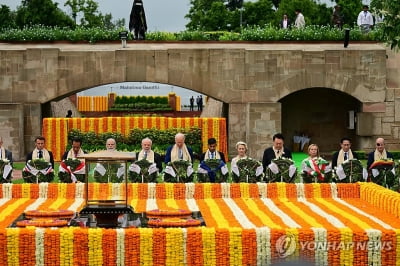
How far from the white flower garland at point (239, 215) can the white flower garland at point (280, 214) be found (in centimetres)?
40

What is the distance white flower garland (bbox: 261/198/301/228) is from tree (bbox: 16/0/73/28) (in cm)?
4617

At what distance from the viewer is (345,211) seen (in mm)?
11805

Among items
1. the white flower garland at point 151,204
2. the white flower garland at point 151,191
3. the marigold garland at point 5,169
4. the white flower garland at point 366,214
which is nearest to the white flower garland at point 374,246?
the white flower garland at point 366,214

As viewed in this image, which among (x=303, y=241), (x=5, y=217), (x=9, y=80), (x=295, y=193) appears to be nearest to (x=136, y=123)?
(x=9, y=80)

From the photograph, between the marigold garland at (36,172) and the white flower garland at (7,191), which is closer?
the white flower garland at (7,191)

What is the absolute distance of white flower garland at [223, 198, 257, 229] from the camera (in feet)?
34.6

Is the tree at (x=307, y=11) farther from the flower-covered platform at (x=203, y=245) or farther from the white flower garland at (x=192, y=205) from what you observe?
the flower-covered platform at (x=203, y=245)

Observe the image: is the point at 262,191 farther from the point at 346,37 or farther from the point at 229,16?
the point at 229,16

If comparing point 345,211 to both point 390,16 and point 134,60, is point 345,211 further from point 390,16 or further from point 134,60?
point 134,60

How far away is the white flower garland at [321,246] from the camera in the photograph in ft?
31.6

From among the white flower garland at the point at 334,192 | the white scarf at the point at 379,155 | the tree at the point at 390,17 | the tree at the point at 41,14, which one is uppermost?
the tree at the point at 41,14

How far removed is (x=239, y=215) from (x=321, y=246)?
1885 mm

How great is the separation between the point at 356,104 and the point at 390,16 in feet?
42.6

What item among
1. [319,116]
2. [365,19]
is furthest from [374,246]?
[365,19]
